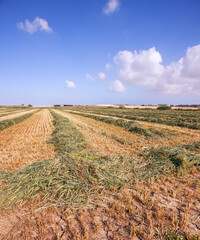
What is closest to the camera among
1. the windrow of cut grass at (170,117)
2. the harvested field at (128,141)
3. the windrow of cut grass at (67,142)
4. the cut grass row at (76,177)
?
the cut grass row at (76,177)

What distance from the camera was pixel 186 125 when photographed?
15000 mm

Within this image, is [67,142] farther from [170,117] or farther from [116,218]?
[170,117]

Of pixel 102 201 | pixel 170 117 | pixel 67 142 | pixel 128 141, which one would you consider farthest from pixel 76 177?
pixel 170 117

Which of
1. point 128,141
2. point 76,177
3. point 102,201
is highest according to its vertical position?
point 76,177

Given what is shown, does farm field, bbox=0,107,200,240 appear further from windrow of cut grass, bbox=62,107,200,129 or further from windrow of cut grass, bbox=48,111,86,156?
windrow of cut grass, bbox=62,107,200,129

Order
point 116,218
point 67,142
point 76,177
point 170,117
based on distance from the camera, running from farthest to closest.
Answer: point 170,117, point 67,142, point 76,177, point 116,218

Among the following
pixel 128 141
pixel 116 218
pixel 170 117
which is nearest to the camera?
pixel 116 218

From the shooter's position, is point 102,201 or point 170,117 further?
point 170,117

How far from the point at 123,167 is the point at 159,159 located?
5.69ft

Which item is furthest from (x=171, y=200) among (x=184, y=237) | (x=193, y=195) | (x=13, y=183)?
(x=13, y=183)

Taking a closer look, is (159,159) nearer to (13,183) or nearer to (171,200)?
(171,200)

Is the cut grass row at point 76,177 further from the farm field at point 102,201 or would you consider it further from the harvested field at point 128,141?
the harvested field at point 128,141

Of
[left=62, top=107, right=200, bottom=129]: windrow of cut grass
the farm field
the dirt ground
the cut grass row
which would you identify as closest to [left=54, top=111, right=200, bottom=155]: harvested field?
the cut grass row

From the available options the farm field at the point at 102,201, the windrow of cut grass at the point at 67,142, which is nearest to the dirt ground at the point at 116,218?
the farm field at the point at 102,201
